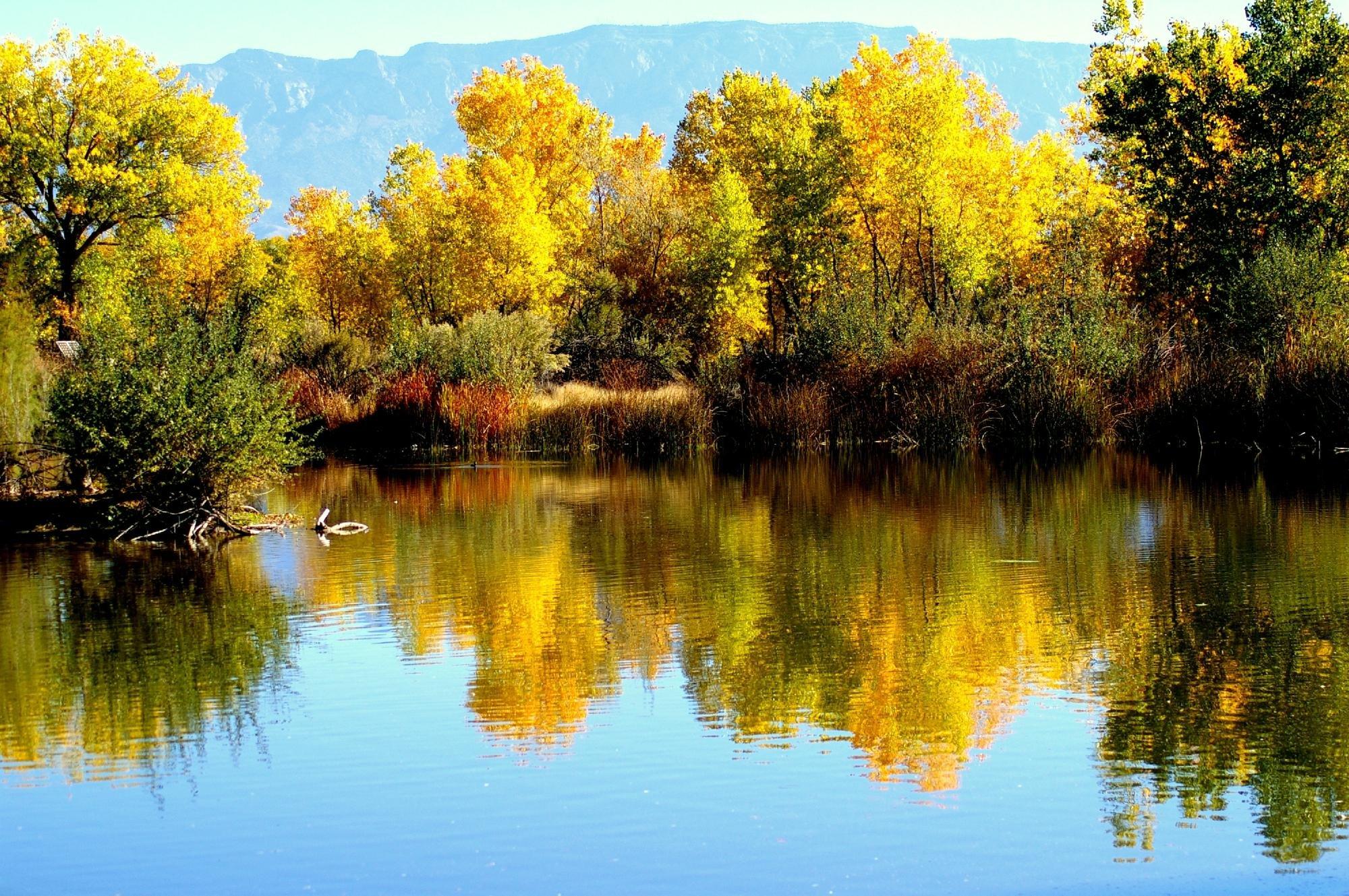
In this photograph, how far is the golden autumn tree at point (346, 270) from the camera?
56156 millimetres

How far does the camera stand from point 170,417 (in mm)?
16656

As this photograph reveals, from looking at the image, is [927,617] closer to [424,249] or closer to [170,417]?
[170,417]

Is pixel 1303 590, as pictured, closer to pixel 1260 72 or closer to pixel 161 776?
pixel 161 776

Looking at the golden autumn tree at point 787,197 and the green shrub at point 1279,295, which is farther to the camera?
the golden autumn tree at point 787,197

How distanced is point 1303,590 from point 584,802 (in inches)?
306

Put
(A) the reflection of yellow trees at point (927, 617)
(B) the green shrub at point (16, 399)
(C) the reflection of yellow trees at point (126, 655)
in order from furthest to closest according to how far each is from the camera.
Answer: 1. (B) the green shrub at point (16, 399)
2. (C) the reflection of yellow trees at point (126, 655)
3. (A) the reflection of yellow trees at point (927, 617)

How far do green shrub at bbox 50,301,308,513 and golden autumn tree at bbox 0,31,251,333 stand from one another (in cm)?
2733

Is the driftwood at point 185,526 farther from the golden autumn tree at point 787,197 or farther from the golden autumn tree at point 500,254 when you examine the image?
the golden autumn tree at point 500,254

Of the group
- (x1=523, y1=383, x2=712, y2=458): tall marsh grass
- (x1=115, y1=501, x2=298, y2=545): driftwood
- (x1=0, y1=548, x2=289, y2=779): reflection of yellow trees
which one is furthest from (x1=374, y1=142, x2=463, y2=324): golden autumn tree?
(x1=0, y1=548, x2=289, y2=779): reflection of yellow trees

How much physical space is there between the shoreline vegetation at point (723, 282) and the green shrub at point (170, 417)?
5cm

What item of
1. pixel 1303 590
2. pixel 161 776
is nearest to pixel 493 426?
pixel 1303 590

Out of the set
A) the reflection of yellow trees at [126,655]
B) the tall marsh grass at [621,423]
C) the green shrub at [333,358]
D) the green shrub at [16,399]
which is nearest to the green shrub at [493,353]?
the tall marsh grass at [621,423]

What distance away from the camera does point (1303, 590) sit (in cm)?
1241

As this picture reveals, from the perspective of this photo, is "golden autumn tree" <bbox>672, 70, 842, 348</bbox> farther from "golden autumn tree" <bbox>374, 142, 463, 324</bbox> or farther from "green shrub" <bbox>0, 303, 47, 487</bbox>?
"green shrub" <bbox>0, 303, 47, 487</bbox>
